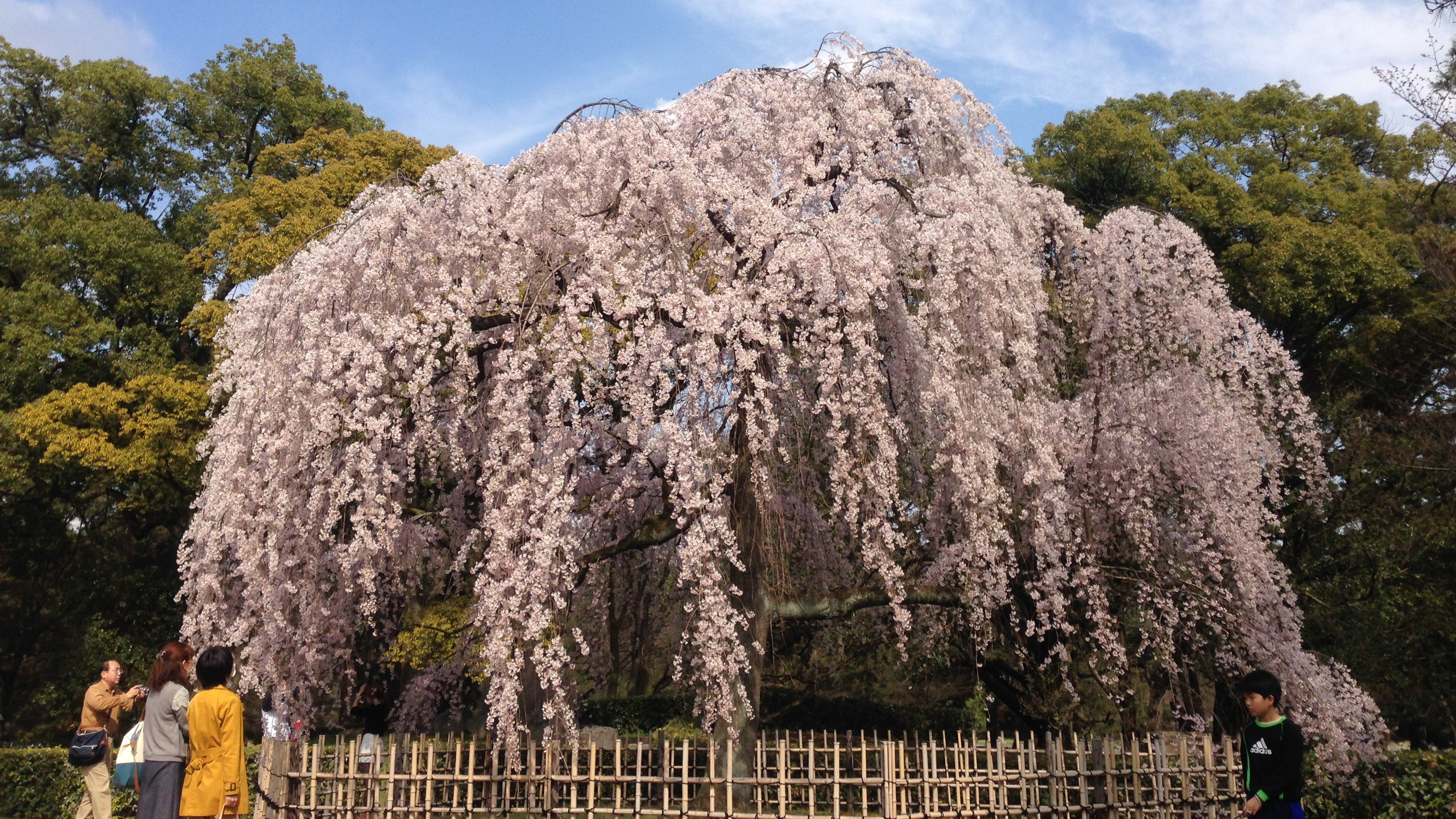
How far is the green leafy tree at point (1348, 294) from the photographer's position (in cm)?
1284

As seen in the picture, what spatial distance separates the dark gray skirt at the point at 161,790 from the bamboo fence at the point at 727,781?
1753 mm

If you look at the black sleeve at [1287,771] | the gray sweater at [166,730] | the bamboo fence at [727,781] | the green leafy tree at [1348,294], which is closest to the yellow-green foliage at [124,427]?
the bamboo fence at [727,781]

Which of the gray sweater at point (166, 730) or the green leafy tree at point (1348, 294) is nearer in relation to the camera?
the gray sweater at point (166, 730)

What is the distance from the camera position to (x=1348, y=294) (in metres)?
15.5

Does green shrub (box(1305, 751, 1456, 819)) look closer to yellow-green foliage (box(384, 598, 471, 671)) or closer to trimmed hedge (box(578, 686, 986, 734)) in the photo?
trimmed hedge (box(578, 686, 986, 734))

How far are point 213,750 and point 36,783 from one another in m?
8.63

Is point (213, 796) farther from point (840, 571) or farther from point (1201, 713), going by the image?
point (1201, 713)

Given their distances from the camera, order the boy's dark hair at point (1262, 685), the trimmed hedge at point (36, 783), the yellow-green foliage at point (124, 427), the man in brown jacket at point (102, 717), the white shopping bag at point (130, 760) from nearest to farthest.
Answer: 1. the boy's dark hair at point (1262, 685)
2. the white shopping bag at point (130, 760)
3. the man in brown jacket at point (102, 717)
4. the trimmed hedge at point (36, 783)
5. the yellow-green foliage at point (124, 427)

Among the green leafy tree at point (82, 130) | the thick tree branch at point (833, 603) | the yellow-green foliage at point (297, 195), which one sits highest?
the green leafy tree at point (82, 130)

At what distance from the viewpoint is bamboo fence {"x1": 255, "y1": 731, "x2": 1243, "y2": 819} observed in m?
6.61

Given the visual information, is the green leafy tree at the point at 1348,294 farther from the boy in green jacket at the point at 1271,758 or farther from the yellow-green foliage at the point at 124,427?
the yellow-green foliage at the point at 124,427

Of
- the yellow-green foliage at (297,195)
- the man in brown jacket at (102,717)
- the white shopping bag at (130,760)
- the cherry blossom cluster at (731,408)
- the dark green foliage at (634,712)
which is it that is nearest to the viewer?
the white shopping bag at (130,760)

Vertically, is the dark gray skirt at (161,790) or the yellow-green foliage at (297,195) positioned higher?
the yellow-green foliage at (297,195)

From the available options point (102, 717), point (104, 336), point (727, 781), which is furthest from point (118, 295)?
point (727, 781)
